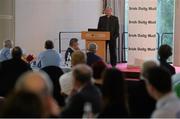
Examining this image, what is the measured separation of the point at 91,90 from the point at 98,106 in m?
0.14

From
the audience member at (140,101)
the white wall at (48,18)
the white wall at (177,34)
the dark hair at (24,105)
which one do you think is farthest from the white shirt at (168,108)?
the white wall at (48,18)

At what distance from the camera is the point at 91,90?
3.68 metres

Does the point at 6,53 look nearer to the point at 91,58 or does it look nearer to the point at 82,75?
the point at 91,58

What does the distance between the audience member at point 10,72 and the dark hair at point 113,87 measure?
2.60 m

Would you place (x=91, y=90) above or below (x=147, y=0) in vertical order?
below

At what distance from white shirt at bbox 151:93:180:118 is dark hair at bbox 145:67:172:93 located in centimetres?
8

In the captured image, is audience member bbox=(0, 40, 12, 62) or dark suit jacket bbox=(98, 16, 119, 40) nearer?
audience member bbox=(0, 40, 12, 62)

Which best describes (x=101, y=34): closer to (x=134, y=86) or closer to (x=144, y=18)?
(x=144, y=18)

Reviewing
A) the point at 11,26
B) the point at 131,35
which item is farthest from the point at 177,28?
the point at 11,26

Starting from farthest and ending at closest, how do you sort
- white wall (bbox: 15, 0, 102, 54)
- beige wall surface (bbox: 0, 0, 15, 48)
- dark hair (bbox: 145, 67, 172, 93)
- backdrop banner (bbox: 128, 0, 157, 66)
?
1. white wall (bbox: 15, 0, 102, 54)
2. beige wall surface (bbox: 0, 0, 15, 48)
3. backdrop banner (bbox: 128, 0, 157, 66)
4. dark hair (bbox: 145, 67, 172, 93)

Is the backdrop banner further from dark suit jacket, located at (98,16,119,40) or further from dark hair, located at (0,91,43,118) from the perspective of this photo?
dark hair, located at (0,91,43,118)

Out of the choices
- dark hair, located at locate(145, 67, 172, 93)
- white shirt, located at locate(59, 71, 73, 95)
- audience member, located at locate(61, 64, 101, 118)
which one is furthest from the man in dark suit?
dark hair, located at locate(145, 67, 172, 93)

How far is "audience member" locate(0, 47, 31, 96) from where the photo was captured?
598cm

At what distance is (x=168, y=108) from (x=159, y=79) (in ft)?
0.81
